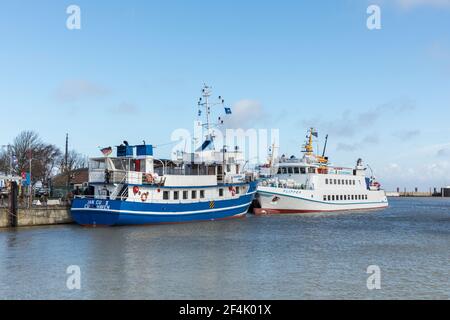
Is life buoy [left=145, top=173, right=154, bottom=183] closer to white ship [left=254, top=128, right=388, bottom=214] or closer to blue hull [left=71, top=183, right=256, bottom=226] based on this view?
blue hull [left=71, top=183, right=256, bottom=226]

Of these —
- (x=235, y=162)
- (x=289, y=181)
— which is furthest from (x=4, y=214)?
(x=289, y=181)

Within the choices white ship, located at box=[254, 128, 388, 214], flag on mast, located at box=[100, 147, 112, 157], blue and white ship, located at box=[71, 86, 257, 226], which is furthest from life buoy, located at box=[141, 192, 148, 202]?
white ship, located at box=[254, 128, 388, 214]

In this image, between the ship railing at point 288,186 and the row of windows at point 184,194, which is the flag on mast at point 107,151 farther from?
the ship railing at point 288,186

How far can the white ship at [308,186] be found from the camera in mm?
63031

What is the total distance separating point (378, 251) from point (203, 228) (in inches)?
632

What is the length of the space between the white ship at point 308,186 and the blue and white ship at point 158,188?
1000 centimetres

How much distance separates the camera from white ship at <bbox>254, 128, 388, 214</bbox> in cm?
6303

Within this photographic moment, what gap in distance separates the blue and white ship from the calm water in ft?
6.77

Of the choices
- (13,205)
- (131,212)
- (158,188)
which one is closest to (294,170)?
(158,188)

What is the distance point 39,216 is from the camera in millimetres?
42750

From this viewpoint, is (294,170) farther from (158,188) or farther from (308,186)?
(158,188)

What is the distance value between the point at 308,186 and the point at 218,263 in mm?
43347

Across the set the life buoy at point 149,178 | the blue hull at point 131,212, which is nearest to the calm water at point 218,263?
the blue hull at point 131,212
